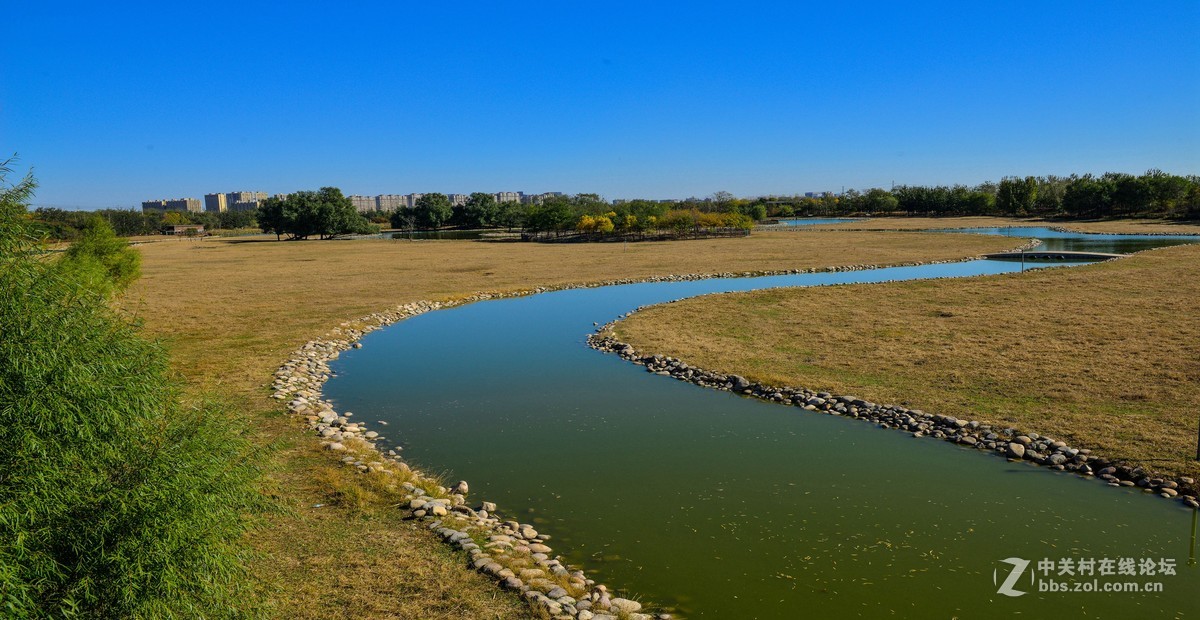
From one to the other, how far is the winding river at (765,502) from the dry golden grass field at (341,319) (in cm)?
226

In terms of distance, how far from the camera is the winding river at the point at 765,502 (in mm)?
9664

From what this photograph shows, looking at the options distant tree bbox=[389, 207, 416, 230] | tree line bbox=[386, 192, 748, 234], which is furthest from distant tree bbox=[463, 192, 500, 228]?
distant tree bbox=[389, 207, 416, 230]

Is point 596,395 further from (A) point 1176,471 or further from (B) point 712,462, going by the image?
(A) point 1176,471

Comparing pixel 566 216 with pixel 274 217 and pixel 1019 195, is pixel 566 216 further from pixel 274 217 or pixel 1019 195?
pixel 1019 195

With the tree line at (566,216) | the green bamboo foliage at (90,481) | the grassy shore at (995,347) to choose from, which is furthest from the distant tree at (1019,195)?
the green bamboo foliage at (90,481)

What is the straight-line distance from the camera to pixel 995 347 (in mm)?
22812

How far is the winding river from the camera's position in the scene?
9664 millimetres

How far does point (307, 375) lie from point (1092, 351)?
24.7 m

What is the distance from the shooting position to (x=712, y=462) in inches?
584

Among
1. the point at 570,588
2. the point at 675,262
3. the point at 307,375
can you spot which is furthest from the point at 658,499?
the point at 675,262

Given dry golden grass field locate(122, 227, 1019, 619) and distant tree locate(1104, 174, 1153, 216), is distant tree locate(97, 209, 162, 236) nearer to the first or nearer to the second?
dry golden grass field locate(122, 227, 1019, 619)

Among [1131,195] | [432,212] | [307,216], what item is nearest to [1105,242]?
[1131,195]

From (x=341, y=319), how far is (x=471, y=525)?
77.4ft

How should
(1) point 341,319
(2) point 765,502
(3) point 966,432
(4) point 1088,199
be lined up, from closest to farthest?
1. (2) point 765,502
2. (3) point 966,432
3. (1) point 341,319
4. (4) point 1088,199
